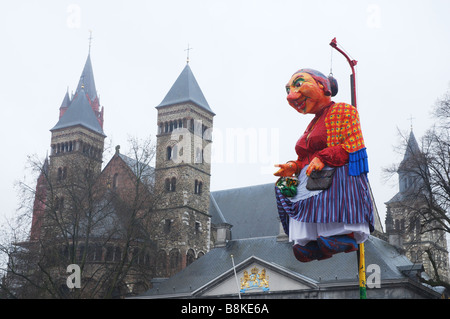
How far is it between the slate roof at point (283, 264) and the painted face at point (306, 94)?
86.8 ft

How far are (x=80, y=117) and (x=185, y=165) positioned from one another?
1534 cm

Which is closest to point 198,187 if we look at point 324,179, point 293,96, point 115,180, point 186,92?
point 115,180

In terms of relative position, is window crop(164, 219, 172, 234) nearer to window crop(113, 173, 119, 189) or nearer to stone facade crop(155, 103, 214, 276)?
stone facade crop(155, 103, 214, 276)

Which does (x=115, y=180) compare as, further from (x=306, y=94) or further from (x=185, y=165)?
(x=306, y=94)

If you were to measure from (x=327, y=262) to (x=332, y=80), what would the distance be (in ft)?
98.5

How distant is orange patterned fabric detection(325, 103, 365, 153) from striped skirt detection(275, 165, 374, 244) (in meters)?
0.42

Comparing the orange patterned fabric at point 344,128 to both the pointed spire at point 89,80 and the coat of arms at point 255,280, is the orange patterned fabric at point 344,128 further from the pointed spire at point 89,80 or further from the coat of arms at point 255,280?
the pointed spire at point 89,80

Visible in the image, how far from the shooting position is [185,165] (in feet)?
205

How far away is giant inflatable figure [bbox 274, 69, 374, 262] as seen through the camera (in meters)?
10.0

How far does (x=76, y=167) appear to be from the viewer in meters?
38.0

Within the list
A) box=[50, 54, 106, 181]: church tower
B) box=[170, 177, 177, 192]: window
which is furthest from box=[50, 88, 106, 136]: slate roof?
box=[170, 177, 177, 192]: window

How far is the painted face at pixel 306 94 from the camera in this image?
35.7 ft

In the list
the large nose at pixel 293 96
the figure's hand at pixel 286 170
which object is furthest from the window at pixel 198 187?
the large nose at pixel 293 96
